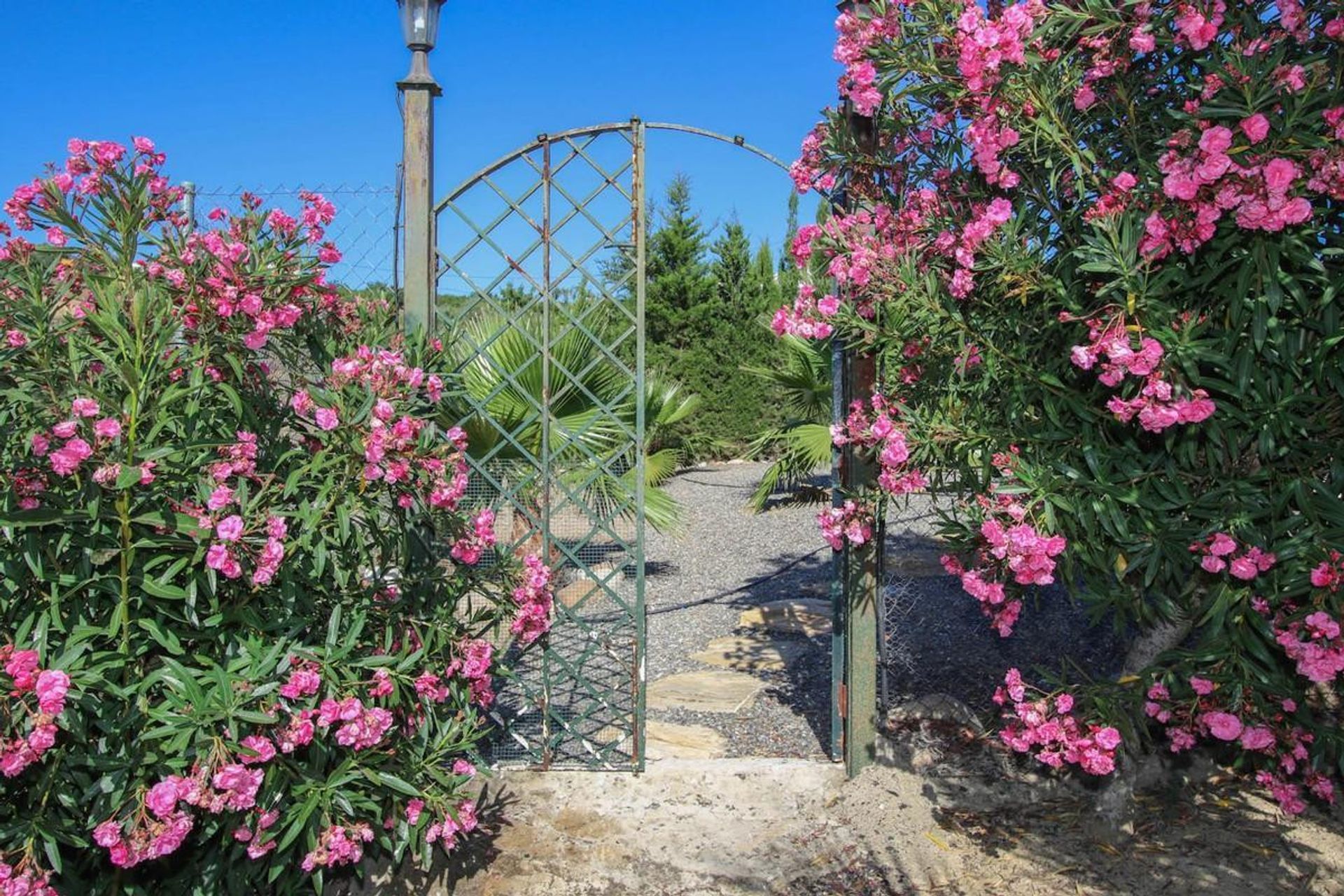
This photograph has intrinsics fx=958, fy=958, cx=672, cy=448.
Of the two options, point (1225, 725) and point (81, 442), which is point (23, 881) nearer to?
point (81, 442)

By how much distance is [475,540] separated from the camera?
2.95 metres

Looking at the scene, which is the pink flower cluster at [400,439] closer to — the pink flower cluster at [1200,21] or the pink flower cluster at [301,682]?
the pink flower cluster at [301,682]

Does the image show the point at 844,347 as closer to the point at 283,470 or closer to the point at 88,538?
the point at 283,470

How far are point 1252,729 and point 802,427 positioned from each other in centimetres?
470

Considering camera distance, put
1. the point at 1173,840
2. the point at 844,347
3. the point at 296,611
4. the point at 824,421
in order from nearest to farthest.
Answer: the point at 296,611 → the point at 1173,840 → the point at 844,347 → the point at 824,421

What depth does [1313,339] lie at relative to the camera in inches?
89.4

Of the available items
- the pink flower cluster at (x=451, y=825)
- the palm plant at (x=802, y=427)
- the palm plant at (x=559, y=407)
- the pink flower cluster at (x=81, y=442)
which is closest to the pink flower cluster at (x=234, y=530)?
the pink flower cluster at (x=81, y=442)

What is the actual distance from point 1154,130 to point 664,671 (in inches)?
142

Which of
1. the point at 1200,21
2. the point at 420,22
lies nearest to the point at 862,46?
the point at 1200,21

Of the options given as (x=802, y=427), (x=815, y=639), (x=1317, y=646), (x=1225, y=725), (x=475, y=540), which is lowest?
(x=815, y=639)

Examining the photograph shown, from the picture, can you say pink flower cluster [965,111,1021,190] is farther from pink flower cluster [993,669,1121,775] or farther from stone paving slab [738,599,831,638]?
stone paving slab [738,599,831,638]

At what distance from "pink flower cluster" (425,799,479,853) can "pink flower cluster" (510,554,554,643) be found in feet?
2.04

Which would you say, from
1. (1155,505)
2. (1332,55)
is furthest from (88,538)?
(1332,55)

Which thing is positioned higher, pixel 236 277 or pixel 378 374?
pixel 236 277
